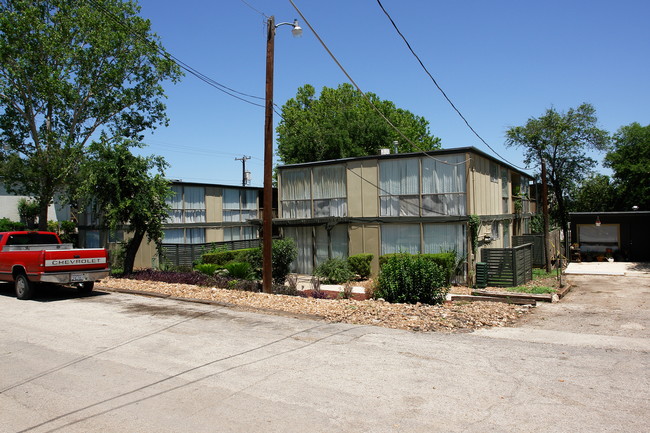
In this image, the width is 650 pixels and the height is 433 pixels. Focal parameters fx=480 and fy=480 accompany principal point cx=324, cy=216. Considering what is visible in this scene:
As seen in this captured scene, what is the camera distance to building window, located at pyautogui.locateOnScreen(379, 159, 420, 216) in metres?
20.3

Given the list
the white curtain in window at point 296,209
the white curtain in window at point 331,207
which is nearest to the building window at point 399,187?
the white curtain in window at point 331,207

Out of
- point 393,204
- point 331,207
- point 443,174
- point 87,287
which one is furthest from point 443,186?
point 87,287

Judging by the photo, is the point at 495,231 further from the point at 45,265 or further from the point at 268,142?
the point at 45,265

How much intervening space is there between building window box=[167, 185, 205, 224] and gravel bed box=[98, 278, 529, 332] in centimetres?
1538

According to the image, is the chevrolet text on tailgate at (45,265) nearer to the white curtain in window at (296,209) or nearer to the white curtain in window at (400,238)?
the white curtain in window at (296,209)

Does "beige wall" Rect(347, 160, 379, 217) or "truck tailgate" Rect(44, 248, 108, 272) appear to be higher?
"beige wall" Rect(347, 160, 379, 217)

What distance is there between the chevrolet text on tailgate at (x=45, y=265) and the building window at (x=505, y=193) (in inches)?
731

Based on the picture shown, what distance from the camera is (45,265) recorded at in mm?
12516

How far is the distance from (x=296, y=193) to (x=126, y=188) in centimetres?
860

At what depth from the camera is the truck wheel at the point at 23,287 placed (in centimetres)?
1293

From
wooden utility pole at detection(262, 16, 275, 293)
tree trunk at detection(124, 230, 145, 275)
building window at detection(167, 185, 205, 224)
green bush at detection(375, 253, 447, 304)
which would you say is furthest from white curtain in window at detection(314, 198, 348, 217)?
building window at detection(167, 185, 205, 224)

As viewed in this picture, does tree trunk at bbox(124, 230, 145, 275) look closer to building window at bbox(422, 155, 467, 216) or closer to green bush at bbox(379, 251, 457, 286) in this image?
green bush at bbox(379, 251, 457, 286)

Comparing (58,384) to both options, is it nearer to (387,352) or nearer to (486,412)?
(387,352)

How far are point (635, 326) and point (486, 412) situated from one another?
6653mm
